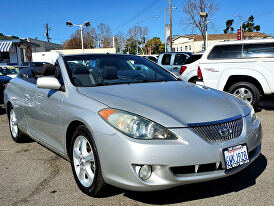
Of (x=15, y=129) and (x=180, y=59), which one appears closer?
(x=15, y=129)

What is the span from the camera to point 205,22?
29234 millimetres

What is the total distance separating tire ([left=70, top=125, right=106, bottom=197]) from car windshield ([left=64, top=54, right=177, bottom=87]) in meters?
0.71

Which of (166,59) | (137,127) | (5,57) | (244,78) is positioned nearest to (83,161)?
(137,127)

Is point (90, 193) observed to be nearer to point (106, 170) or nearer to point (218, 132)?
point (106, 170)

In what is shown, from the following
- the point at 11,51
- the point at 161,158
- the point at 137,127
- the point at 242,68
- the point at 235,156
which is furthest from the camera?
the point at 11,51

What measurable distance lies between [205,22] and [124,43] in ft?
159

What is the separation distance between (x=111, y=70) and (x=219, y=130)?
1771 millimetres

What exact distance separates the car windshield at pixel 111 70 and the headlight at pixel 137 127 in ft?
3.21

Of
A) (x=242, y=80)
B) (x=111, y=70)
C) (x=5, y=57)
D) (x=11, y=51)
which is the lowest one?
(x=242, y=80)

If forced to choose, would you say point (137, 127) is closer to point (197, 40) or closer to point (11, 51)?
point (11, 51)

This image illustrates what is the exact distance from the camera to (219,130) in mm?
2742

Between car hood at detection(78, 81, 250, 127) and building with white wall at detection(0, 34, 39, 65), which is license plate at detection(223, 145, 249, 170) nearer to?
car hood at detection(78, 81, 250, 127)

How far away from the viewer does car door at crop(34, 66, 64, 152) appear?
11.6ft

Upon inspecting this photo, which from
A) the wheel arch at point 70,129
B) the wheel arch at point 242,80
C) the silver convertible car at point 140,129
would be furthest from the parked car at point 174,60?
the wheel arch at point 70,129
